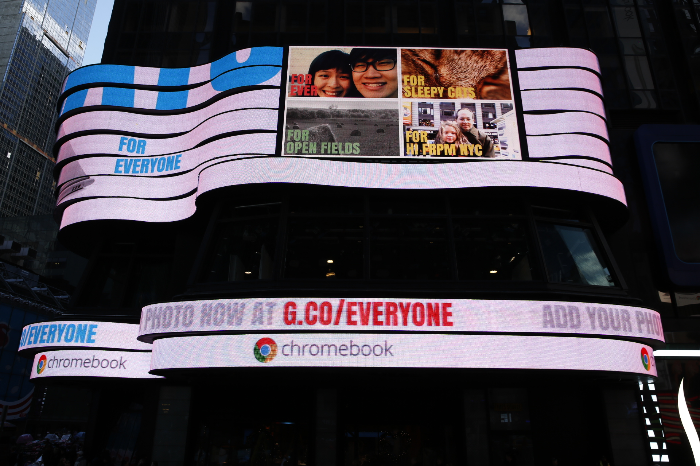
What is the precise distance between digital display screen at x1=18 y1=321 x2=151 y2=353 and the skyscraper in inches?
6537

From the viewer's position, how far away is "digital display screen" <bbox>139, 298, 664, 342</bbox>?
14.4 metres

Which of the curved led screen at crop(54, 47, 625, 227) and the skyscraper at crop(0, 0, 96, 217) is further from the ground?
the skyscraper at crop(0, 0, 96, 217)

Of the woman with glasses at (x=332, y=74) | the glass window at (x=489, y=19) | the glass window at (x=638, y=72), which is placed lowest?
the woman with glasses at (x=332, y=74)

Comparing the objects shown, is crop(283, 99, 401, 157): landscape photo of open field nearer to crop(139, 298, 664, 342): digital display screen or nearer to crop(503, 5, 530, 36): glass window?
crop(139, 298, 664, 342): digital display screen

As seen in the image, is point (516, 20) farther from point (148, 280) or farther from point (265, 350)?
point (148, 280)

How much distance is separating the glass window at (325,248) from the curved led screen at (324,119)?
3.45 metres

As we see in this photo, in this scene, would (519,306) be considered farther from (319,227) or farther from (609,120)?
(609,120)

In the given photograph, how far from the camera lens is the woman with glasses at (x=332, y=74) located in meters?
20.3

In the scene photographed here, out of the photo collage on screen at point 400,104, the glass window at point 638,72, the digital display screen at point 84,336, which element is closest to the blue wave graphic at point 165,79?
the photo collage on screen at point 400,104

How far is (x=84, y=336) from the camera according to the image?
18.6 m

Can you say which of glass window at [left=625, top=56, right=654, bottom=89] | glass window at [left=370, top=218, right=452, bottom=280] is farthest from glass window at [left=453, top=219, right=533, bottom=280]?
glass window at [left=625, top=56, right=654, bottom=89]

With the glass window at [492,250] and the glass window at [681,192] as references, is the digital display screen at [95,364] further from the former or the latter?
the glass window at [681,192]

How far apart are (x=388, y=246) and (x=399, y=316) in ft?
9.99

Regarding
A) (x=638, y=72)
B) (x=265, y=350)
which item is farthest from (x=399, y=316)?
(x=638, y=72)
